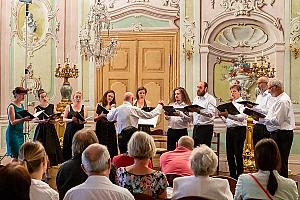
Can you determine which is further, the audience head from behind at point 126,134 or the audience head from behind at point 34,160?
the audience head from behind at point 126,134

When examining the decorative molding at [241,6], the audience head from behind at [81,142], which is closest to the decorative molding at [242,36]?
the decorative molding at [241,6]

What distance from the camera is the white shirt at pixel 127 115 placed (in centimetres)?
746

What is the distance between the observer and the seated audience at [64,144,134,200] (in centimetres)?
292

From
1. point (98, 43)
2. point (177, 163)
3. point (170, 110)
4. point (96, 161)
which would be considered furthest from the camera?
point (98, 43)

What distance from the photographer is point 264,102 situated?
7.21 metres

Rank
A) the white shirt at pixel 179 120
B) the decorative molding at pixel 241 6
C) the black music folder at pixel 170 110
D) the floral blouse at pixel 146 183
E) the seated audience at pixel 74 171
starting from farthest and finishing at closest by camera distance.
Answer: the decorative molding at pixel 241 6 → the white shirt at pixel 179 120 → the black music folder at pixel 170 110 → the seated audience at pixel 74 171 → the floral blouse at pixel 146 183

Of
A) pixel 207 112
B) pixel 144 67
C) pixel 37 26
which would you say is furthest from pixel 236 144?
pixel 37 26

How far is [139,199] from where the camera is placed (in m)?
3.23

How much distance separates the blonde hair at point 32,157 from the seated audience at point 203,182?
0.89 metres

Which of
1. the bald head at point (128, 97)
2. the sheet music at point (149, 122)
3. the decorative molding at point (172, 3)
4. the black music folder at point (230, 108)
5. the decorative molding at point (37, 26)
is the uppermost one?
the decorative molding at point (172, 3)

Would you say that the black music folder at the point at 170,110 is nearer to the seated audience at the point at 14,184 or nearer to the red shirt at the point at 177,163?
the red shirt at the point at 177,163

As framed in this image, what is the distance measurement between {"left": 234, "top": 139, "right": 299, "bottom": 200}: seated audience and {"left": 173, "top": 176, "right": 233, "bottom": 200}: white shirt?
0.35 feet

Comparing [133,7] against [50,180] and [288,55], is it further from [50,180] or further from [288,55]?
[50,180]

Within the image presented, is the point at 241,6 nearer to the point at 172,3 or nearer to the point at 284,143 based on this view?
the point at 172,3
